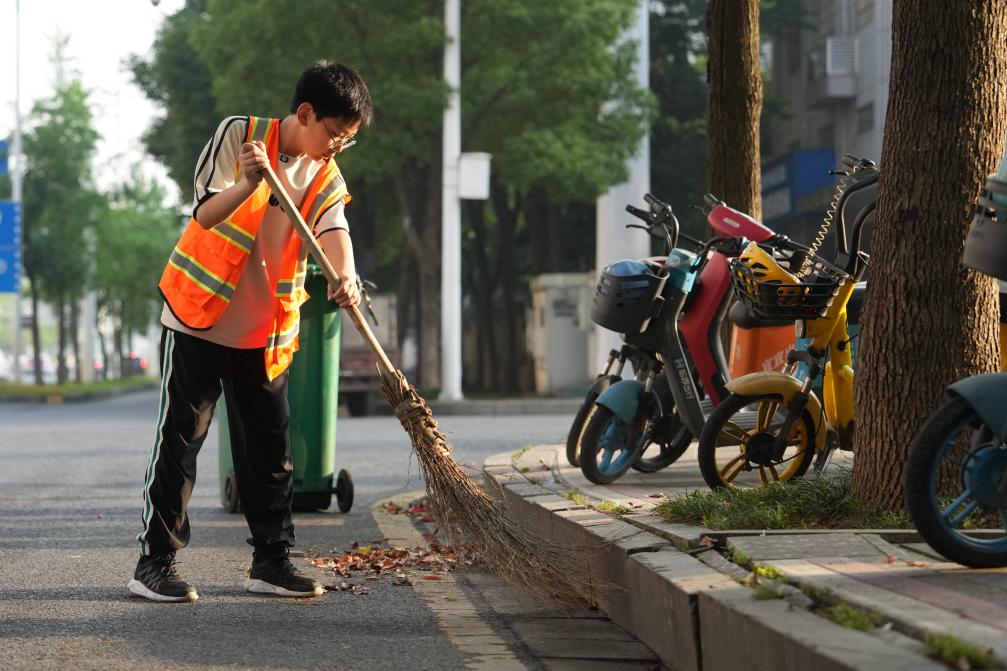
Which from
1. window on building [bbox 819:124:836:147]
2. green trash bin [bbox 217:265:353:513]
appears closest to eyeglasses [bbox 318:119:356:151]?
green trash bin [bbox 217:265:353:513]

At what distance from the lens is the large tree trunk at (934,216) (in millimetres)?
5820

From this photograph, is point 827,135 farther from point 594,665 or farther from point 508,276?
point 594,665

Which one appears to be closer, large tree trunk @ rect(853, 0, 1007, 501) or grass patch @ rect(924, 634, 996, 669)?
grass patch @ rect(924, 634, 996, 669)

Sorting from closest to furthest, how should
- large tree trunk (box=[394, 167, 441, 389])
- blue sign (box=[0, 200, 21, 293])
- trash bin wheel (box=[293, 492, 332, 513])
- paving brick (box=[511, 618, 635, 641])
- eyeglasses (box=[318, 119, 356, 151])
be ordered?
paving brick (box=[511, 618, 635, 641]), eyeglasses (box=[318, 119, 356, 151]), trash bin wheel (box=[293, 492, 332, 513]), large tree trunk (box=[394, 167, 441, 389]), blue sign (box=[0, 200, 21, 293])

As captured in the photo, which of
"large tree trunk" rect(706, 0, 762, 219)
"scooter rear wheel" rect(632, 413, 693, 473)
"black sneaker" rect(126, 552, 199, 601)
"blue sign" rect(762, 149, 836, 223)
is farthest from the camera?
"blue sign" rect(762, 149, 836, 223)

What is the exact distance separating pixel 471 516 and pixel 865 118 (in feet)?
95.4

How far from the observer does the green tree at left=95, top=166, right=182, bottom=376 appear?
5309 cm

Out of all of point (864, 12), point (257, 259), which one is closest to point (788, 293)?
point (257, 259)

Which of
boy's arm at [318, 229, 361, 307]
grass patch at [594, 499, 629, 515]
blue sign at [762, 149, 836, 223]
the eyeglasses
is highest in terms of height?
blue sign at [762, 149, 836, 223]

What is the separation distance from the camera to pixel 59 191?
44906mm

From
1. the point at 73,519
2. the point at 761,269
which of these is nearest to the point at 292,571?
the point at 761,269

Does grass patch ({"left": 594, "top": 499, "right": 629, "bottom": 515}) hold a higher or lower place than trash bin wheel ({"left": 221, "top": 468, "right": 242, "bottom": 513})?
higher

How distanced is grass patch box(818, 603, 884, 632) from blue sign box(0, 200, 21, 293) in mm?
37202

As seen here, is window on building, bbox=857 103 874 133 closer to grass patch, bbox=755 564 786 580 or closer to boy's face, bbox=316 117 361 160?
boy's face, bbox=316 117 361 160
